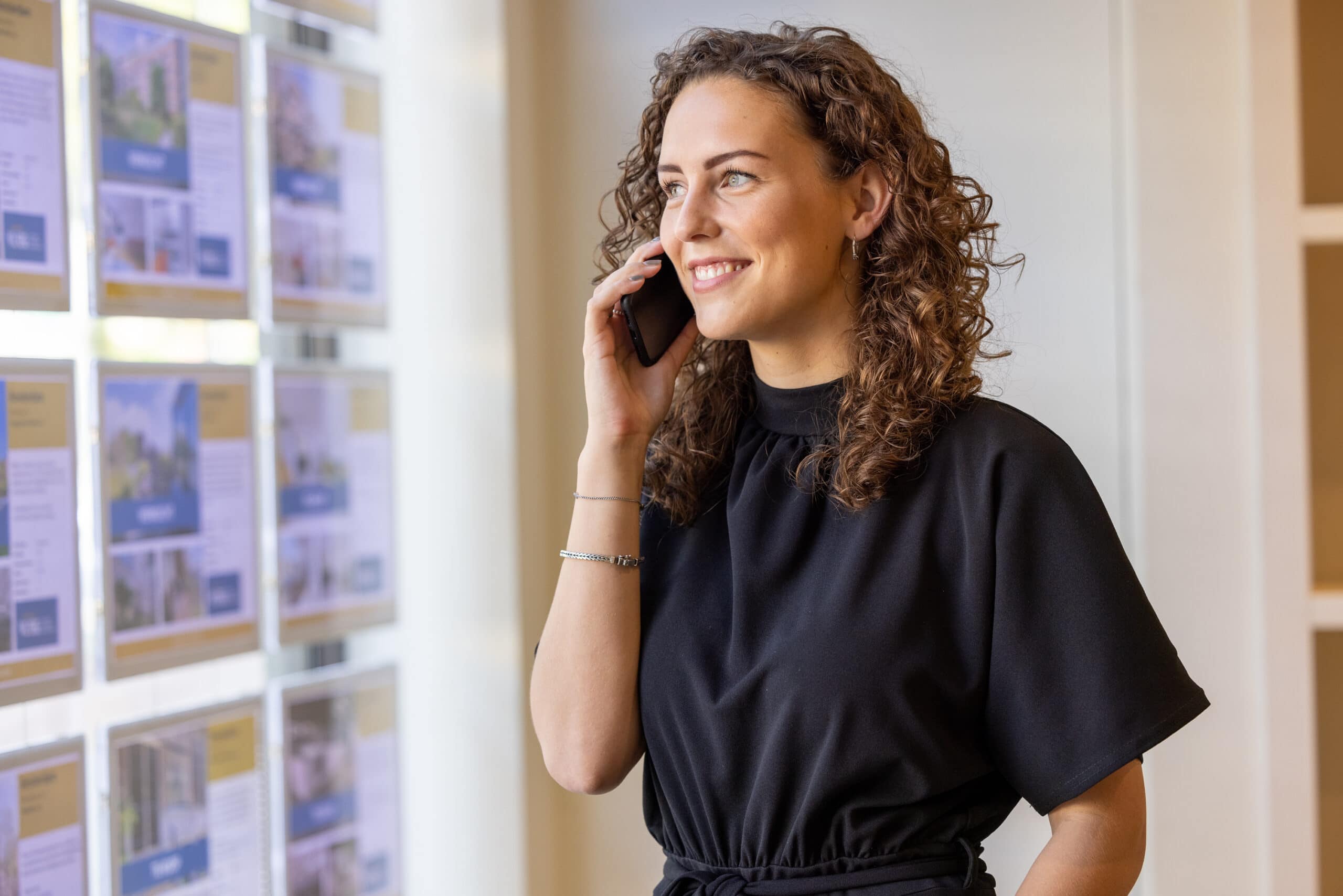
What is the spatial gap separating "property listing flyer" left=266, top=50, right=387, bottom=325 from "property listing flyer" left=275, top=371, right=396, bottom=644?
0.46 feet

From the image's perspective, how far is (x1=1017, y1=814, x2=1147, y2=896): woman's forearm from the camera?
4.18 feet

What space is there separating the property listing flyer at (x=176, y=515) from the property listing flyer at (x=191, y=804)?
12 cm

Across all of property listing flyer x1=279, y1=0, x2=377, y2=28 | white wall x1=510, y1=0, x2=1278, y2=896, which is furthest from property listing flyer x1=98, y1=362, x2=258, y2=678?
property listing flyer x1=279, y1=0, x2=377, y2=28

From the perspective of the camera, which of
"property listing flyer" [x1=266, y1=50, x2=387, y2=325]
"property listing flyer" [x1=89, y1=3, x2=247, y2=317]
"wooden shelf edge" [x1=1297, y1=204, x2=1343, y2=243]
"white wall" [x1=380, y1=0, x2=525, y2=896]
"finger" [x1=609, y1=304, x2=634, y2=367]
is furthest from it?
"white wall" [x1=380, y1=0, x2=525, y2=896]

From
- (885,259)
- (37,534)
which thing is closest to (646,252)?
(885,259)

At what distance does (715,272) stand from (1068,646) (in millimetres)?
585

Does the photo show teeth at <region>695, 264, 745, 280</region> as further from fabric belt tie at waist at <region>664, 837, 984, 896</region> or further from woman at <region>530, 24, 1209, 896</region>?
fabric belt tie at waist at <region>664, 837, 984, 896</region>

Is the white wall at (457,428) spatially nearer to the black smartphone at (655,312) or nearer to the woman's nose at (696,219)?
the black smartphone at (655,312)

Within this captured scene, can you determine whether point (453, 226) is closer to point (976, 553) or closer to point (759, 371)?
point (759, 371)

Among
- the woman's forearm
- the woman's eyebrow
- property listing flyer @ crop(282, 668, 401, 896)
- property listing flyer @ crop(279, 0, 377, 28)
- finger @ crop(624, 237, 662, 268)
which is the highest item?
→ property listing flyer @ crop(279, 0, 377, 28)

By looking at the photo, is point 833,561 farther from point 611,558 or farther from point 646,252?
point 646,252

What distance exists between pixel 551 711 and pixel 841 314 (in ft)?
2.09

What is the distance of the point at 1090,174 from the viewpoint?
208cm

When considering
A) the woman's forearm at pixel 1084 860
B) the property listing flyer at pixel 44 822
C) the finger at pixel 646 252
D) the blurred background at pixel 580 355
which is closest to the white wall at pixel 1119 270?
the blurred background at pixel 580 355
